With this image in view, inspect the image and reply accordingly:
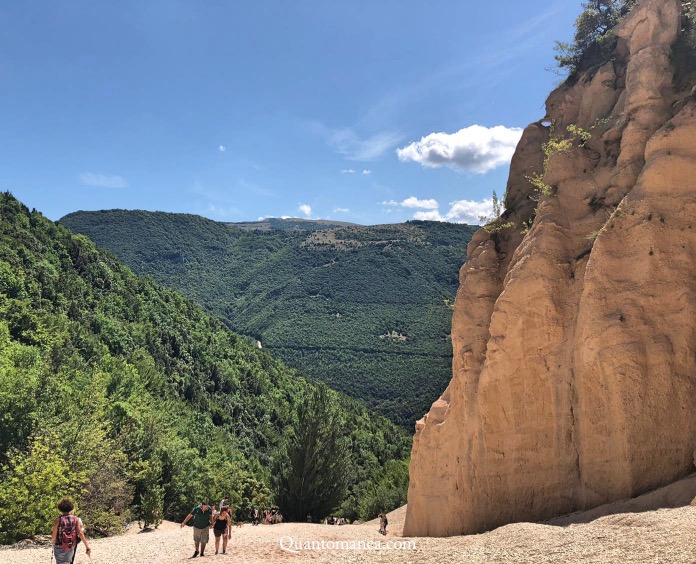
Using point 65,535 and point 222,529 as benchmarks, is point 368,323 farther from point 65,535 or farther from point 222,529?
point 65,535

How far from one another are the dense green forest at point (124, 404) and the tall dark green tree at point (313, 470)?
1079 mm

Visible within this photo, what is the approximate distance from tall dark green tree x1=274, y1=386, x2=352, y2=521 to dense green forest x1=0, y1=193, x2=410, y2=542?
1.08 metres

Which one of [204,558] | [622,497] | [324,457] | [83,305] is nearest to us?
[622,497]

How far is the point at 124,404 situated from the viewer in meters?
44.7

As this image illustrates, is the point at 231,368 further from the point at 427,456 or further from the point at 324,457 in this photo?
the point at 427,456

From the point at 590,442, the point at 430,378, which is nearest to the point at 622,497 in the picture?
the point at 590,442

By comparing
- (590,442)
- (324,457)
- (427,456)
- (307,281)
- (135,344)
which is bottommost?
(324,457)

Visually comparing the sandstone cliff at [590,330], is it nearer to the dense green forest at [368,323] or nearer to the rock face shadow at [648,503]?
the rock face shadow at [648,503]

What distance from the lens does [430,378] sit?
118188 mm

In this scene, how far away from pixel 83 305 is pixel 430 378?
73.8 metres

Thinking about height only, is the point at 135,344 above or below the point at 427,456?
above

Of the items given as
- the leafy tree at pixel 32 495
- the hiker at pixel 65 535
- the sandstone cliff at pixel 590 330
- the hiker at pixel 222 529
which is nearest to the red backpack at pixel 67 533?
the hiker at pixel 65 535

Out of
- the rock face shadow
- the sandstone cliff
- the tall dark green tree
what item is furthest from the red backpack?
the tall dark green tree

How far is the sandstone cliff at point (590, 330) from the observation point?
11648 millimetres
